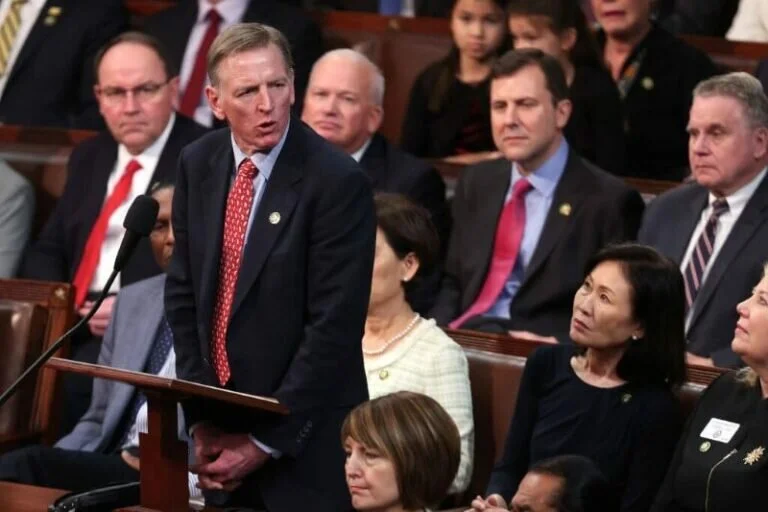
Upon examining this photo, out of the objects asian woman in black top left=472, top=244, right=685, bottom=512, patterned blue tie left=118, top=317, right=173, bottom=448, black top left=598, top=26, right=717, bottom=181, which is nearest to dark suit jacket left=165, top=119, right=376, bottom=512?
asian woman in black top left=472, top=244, right=685, bottom=512

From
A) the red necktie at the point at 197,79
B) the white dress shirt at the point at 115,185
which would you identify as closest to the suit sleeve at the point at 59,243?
the white dress shirt at the point at 115,185

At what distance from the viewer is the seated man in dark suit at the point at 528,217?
4.16 metres

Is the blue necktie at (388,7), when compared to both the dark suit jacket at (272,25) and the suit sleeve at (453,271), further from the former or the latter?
the suit sleeve at (453,271)

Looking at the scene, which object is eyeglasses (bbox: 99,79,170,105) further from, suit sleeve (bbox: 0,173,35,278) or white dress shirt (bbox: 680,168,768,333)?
white dress shirt (bbox: 680,168,768,333)

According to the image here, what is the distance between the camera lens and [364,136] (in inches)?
184

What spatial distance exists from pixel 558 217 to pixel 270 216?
1554 millimetres

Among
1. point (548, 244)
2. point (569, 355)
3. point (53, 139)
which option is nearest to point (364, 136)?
point (548, 244)

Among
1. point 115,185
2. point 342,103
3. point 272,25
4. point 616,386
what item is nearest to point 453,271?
point 342,103

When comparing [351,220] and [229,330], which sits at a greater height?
[351,220]

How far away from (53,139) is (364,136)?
107 centimetres

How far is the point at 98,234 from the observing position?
470 cm

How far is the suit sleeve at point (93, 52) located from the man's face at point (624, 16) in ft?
5.58

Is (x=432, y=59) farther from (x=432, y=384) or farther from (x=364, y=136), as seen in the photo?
(x=432, y=384)

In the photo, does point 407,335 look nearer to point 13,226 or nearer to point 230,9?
point 13,226
